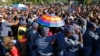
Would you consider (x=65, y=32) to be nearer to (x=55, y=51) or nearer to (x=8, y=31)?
(x=55, y=51)

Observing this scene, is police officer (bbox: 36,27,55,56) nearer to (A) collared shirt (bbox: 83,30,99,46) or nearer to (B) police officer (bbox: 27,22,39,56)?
(B) police officer (bbox: 27,22,39,56)

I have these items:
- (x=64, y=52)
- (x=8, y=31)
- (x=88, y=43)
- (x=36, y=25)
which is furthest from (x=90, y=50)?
(x=8, y=31)

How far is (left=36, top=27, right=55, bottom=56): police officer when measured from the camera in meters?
9.08

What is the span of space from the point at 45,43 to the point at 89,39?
4.48ft

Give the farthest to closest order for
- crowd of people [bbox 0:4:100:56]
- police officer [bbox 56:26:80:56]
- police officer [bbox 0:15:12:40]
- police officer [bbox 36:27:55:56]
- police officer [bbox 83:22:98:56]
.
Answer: police officer [bbox 0:15:12:40] < police officer [bbox 83:22:98:56] < police officer [bbox 36:27:55:56] < crowd of people [bbox 0:4:100:56] < police officer [bbox 56:26:80:56]

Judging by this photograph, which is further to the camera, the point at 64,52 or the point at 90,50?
the point at 90,50

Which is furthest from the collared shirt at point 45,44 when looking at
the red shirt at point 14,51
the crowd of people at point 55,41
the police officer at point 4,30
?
the police officer at point 4,30

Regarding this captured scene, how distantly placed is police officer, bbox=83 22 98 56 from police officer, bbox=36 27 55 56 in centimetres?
109

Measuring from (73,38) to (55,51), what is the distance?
699 millimetres

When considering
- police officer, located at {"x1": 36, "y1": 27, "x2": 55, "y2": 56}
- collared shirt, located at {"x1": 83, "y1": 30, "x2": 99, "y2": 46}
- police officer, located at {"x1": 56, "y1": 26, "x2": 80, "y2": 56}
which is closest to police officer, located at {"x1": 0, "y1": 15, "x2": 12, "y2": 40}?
police officer, located at {"x1": 36, "y1": 27, "x2": 55, "y2": 56}

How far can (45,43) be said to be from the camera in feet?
29.9

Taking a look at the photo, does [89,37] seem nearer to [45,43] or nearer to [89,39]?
[89,39]

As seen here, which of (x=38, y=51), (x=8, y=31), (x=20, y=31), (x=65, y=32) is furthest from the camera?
(x=8, y=31)

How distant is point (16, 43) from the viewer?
9.98 meters
